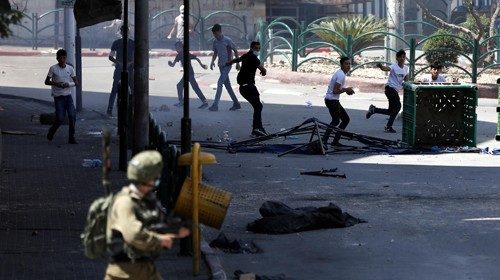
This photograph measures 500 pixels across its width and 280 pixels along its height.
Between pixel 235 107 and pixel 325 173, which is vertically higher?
pixel 235 107

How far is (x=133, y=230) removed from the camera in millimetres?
7547

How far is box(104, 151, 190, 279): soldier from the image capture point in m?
7.51

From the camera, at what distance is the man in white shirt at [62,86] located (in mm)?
20953

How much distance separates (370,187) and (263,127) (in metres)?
7.41

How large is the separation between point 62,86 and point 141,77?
2.72 metres

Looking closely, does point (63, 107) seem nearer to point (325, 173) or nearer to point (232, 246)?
point (325, 173)

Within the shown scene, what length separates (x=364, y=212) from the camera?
14.8m

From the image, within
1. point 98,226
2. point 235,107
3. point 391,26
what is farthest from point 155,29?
point 98,226

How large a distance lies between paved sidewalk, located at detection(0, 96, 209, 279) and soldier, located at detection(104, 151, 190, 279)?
3.28m

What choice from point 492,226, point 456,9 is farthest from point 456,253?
point 456,9

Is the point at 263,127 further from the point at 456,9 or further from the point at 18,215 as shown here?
the point at 456,9

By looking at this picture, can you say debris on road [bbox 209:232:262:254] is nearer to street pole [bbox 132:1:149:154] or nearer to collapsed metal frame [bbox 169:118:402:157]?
street pole [bbox 132:1:149:154]

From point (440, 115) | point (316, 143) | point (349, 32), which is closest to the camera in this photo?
point (316, 143)

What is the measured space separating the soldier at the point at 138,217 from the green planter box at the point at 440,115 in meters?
14.1
